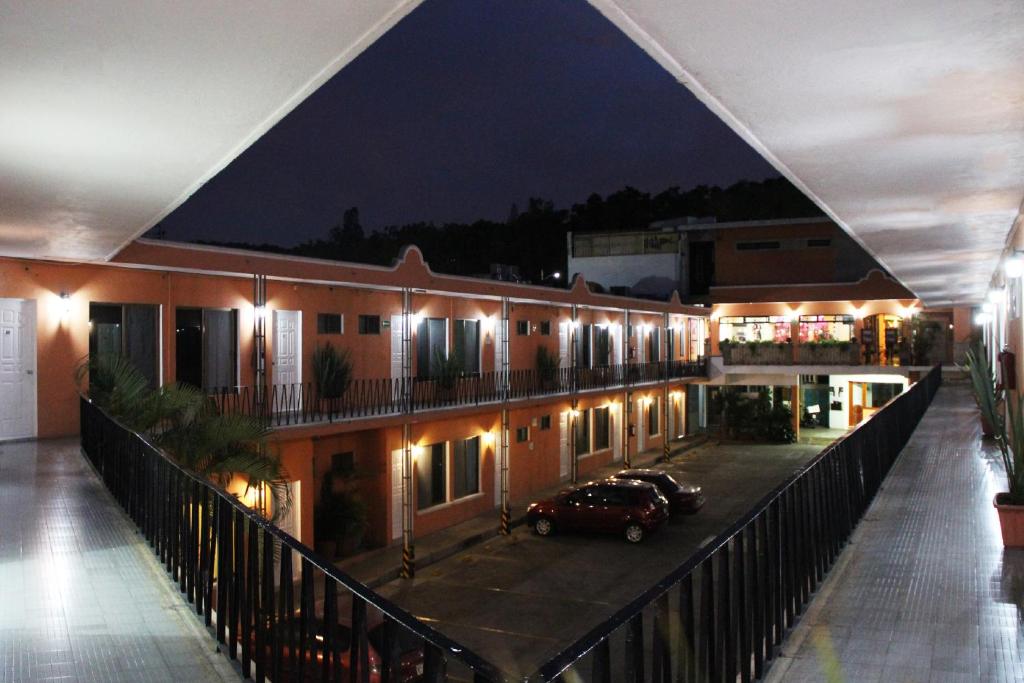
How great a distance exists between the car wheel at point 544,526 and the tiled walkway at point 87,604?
12946 mm

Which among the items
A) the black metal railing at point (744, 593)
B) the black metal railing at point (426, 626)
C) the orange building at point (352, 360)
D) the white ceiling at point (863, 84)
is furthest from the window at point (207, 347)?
the white ceiling at point (863, 84)

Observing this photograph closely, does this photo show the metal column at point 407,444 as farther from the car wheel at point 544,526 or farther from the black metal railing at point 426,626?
the black metal railing at point 426,626

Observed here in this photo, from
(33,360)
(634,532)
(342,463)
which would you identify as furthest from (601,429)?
(33,360)

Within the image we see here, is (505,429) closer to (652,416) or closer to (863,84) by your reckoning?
(652,416)

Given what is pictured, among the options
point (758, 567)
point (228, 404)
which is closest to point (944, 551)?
point (758, 567)

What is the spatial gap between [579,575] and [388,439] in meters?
5.00

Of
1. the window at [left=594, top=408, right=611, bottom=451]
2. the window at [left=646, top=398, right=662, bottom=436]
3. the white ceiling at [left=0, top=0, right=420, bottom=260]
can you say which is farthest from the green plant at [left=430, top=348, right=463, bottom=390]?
the window at [left=646, top=398, right=662, bottom=436]

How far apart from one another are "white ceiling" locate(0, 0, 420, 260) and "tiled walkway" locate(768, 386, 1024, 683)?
159 inches

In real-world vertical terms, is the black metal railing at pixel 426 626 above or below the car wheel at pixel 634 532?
above

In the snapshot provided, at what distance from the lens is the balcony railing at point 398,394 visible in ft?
50.9

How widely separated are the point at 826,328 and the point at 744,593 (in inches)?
1401

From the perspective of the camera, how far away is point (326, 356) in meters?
17.1

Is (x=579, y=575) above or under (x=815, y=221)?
under

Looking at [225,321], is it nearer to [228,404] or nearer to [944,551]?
[228,404]
